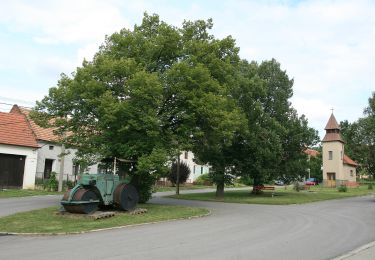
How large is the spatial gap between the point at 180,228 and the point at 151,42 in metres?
12.1

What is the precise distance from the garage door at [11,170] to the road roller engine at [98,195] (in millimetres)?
19468

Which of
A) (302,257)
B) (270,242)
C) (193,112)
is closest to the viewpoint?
(302,257)

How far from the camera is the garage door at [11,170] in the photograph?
121 feet

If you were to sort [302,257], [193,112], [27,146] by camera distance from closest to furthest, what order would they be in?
1. [302,257]
2. [193,112]
3. [27,146]

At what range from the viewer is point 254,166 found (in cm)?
3594

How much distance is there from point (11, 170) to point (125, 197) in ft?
67.9

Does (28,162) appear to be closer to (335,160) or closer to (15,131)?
(15,131)

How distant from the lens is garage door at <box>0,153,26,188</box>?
36.8 meters

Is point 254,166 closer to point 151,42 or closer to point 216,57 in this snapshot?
point 216,57

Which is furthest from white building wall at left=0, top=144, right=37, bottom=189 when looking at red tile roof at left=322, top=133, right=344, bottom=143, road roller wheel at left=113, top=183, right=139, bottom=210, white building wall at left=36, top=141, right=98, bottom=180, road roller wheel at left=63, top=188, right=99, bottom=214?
red tile roof at left=322, top=133, right=344, bottom=143

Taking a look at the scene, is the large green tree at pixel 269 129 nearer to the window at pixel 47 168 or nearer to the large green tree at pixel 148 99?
the large green tree at pixel 148 99

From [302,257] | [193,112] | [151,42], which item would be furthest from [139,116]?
[302,257]

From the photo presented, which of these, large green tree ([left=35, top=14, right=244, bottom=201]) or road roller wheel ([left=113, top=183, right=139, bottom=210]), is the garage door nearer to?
large green tree ([left=35, top=14, right=244, bottom=201])

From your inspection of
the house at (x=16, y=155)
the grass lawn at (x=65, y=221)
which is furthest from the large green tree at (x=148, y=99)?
the house at (x=16, y=155)
